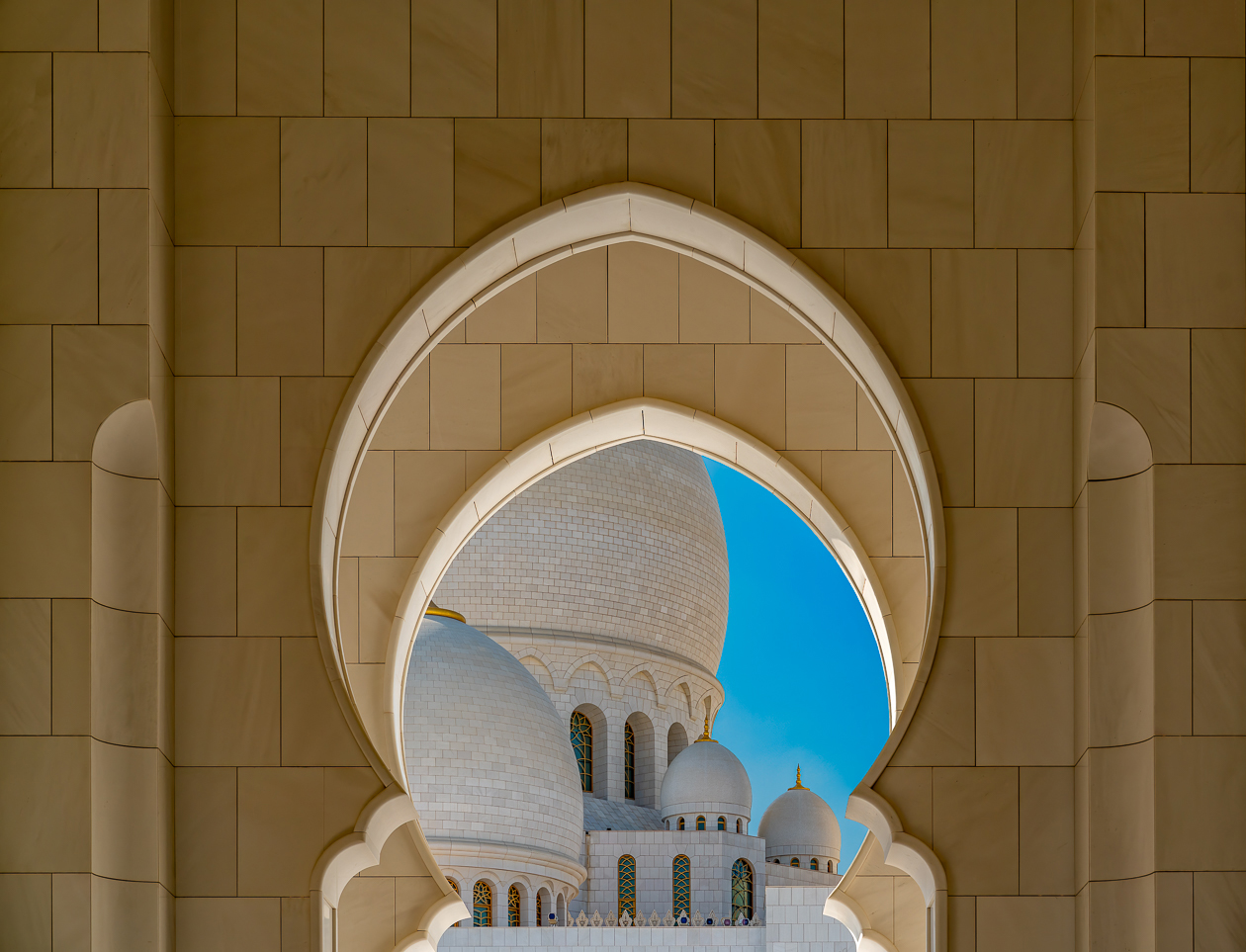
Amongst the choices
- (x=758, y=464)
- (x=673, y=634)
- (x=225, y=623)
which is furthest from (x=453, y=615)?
(x=225, y=623)

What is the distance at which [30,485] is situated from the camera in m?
7.50

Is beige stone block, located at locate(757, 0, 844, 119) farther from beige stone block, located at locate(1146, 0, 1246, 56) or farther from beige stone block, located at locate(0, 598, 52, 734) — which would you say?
beige stone block, located at locate(0, 598, 52, 734)

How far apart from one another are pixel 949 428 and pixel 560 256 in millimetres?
2306

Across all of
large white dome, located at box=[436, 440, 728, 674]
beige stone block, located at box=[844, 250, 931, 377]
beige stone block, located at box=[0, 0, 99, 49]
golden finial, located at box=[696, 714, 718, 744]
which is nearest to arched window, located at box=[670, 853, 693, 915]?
golden finial, located at box=[696, 714, 718, 744]

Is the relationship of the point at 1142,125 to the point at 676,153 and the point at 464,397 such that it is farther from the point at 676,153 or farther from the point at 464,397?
the point at 464,397

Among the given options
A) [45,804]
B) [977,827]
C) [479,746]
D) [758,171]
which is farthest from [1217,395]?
[479,746]

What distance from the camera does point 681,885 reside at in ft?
143

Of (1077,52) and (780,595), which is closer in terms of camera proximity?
(1077,52)

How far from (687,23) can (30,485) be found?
3889 millimetres

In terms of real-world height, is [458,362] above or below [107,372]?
above

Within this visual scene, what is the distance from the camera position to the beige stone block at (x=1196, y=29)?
7828 millimetres

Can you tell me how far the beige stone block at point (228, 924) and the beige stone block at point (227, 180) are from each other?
3155mm

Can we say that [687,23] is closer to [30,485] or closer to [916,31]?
[916,31]

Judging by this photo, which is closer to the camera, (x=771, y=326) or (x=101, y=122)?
(x=101, y=122)
